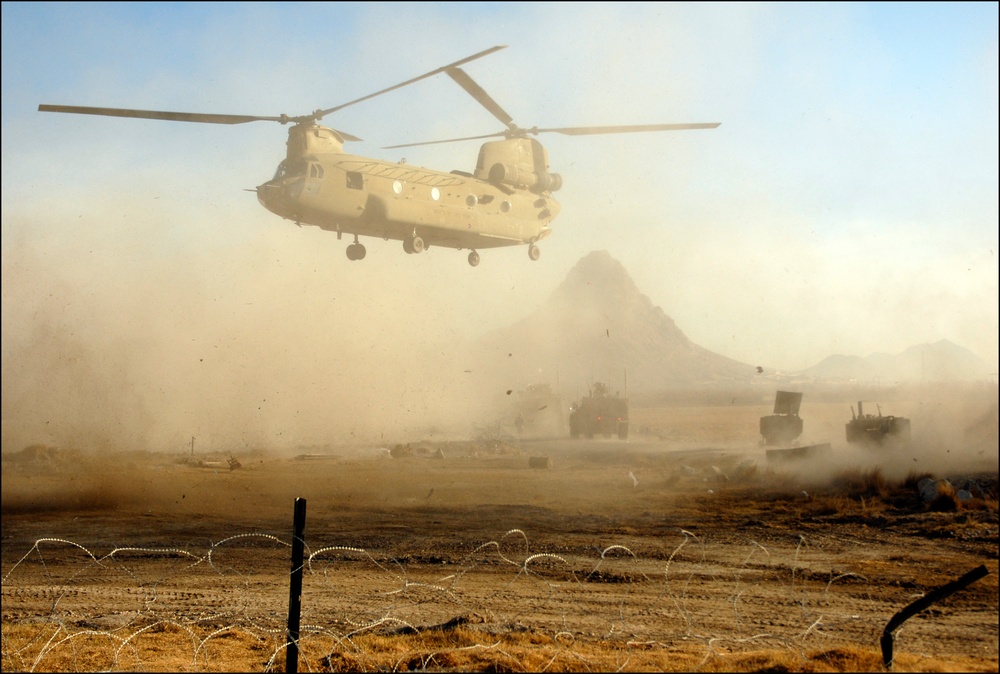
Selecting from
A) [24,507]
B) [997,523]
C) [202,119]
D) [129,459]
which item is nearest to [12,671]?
[202,119]

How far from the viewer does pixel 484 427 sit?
52.7 metres

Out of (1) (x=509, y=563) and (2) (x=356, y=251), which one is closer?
(1) (x=509, y=563)

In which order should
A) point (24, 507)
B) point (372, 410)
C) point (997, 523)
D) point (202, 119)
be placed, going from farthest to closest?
point (372, 410) → point (24, 507) → point (202, 119) → point (997, 523)

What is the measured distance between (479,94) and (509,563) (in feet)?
36.8

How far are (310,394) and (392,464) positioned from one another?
55.7ft

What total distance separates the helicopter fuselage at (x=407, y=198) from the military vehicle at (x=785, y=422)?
14.8m

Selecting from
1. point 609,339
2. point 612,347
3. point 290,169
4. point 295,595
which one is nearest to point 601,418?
point 290,169

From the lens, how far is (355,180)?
18.8m

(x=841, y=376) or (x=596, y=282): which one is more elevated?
(x=596, y=282)

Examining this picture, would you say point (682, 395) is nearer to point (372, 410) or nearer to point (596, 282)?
point (596, 282)

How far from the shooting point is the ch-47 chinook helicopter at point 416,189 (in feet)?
59.6

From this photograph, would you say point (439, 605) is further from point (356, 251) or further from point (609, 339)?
point (609, 339)

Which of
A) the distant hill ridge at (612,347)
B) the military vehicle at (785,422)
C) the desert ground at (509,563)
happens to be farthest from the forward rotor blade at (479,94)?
the distant hill ridge at (612,347)

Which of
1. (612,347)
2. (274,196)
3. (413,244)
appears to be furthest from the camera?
(612,347)
